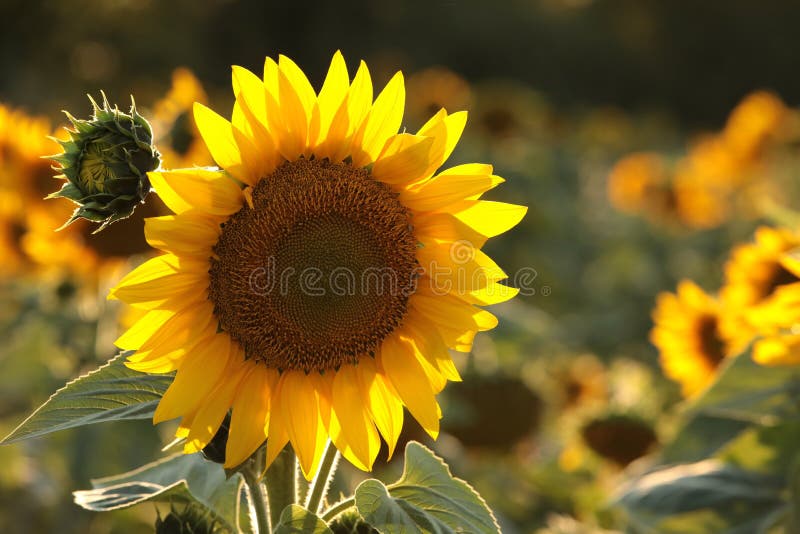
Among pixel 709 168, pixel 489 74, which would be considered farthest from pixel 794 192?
pixel 489 74

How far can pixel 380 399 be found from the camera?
1.38 m

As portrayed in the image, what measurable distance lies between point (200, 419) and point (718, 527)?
44.3 inches

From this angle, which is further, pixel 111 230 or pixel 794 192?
pixel 794 192

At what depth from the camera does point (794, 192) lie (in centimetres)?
625

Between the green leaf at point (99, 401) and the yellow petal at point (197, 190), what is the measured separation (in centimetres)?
23

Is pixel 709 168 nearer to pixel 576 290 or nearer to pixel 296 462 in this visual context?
pixel 576 290

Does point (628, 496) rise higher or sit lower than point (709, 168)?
lower

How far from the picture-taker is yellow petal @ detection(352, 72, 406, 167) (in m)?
1.29

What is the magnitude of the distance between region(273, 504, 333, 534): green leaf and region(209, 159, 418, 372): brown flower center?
0.86 ft

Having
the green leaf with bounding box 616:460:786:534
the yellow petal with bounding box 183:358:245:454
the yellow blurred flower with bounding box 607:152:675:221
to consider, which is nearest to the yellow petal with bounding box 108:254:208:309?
the yellow petal with bounding box 183:358:245:454

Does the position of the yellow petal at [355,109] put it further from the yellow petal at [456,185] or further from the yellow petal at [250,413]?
the yellow petal at [250,413]

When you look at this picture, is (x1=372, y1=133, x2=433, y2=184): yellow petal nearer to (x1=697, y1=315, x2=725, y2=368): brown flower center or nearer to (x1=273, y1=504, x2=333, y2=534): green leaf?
(x1=273, y1=504, x2=333, y2=534): green leaf

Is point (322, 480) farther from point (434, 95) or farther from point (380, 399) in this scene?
point (434, 95)

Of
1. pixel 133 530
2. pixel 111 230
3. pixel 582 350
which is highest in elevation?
pixel 111 230
